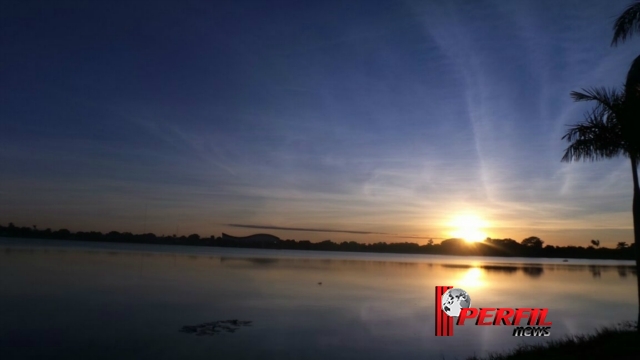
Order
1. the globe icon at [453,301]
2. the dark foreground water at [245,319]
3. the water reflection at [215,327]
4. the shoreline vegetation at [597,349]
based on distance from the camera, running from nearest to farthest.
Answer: the shoreline vegetation at [597,349], the dark foreground water at [245,319], the globe icon at [453,301], the water reflection at [215,327]

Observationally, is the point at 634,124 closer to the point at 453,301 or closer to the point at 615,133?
the point at 615,133

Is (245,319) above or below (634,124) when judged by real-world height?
below

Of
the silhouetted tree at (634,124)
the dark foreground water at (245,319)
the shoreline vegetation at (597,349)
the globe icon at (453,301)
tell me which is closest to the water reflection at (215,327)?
the dark foreground water at (245,319)

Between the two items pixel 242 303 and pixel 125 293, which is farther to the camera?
pixel 125 293

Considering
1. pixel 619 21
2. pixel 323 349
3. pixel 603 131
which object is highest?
pixel 619 21

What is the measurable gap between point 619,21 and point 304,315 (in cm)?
1748

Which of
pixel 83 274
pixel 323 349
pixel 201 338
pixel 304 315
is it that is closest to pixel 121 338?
pixel 201 338

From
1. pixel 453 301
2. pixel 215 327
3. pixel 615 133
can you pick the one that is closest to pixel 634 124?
pixel 615 133

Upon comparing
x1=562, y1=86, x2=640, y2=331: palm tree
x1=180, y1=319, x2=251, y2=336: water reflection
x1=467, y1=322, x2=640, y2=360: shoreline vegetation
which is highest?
x1=562, y1=86, x2=640, y2=331: palm tree

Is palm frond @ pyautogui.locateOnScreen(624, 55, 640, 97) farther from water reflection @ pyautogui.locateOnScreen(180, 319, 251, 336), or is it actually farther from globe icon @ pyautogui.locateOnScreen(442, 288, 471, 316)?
water reflection @ pyautogui.locateOnScreen(180, 319, 251, 336)

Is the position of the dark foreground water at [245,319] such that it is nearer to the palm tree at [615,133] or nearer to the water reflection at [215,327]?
the water reflection at [215,327]

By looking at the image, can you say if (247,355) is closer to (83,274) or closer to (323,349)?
(323,349)

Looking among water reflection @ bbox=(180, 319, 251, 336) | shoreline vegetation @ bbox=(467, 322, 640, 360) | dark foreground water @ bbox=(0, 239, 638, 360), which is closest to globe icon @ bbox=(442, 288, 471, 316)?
dark foreground water @ bbox=(0, 239, 638, 360)

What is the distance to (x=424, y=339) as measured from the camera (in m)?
18.8
